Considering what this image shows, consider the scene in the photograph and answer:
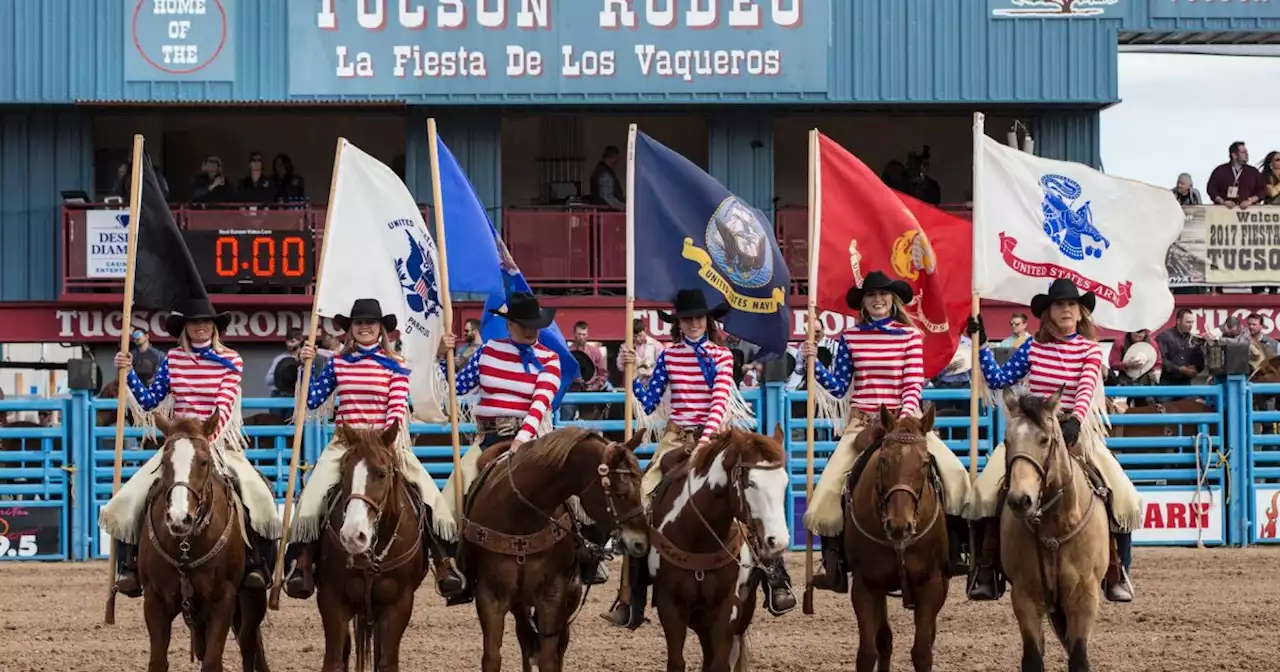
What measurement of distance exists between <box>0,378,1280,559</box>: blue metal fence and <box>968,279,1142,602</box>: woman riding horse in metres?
7.93

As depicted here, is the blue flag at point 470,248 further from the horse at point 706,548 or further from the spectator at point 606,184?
the spectator at point 606,184

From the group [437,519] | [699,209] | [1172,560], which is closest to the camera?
[437,519]

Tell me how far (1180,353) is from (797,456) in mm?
4957

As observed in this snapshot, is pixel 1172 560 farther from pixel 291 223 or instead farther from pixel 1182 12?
pixel 291 223

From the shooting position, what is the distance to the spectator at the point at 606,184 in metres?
28.0

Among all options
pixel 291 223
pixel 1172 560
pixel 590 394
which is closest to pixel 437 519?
pixel 590 394

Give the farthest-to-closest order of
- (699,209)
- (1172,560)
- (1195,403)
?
(1195,403) → (1172,560) → (699,209)

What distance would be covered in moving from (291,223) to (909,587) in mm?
16567

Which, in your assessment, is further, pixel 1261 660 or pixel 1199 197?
pixel 1199 197

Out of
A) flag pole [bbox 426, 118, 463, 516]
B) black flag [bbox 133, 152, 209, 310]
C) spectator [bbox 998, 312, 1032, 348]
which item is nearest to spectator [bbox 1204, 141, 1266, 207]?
spectator [bbox 998, 312, 1032, 348]

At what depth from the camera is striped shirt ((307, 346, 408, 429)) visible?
1227cm

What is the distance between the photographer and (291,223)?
89.2 ft

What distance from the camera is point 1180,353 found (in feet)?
75.4

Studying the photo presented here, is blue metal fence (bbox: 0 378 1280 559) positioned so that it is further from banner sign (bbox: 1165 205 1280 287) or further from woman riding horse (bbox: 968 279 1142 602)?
woman riding horse (bbox: 968 279 1142 602)
